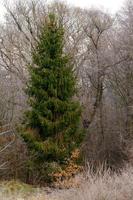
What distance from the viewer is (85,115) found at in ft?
114

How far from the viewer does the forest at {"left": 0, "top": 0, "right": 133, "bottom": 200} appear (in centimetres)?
2584

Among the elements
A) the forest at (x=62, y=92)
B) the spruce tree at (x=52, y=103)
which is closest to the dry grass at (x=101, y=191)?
the forest at (x=62, y=92)

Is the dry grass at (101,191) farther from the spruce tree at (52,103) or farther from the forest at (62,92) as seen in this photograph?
the spruce tree at (52,103)

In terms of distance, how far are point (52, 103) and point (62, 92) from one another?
3.57 ft

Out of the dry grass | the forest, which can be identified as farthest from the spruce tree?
the dry grass

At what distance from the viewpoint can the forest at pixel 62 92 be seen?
25.8 metres

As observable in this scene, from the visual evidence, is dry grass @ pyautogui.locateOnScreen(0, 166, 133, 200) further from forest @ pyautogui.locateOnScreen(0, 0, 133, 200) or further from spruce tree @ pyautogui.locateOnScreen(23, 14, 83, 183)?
spruce tree @ pyautogui.locateOnScreen(23, 14, 83, 183)

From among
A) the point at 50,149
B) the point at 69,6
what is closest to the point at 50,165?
the point at 50,149

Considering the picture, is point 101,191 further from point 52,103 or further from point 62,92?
point 62,92

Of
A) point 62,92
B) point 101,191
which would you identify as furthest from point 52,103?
point 101,191

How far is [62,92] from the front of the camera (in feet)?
87.4

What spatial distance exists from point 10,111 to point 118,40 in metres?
9.28

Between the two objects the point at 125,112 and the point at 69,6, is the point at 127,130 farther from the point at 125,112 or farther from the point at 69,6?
the point at 69,6

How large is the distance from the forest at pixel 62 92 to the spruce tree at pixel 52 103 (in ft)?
0.17
